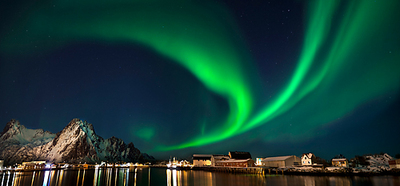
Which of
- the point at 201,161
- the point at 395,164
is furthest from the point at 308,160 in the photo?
the point at 201,161

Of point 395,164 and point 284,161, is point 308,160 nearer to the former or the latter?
point 284,161

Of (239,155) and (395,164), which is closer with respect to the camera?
(395,164)

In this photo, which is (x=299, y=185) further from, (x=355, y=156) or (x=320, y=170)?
(x=355, y=156)

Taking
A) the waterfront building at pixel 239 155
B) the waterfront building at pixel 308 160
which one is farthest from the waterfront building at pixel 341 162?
the waterfront building at pixel 239 155

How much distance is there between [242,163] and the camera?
8106 cm

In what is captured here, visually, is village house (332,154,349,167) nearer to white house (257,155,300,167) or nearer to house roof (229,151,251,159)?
white house (257,155,300,167)

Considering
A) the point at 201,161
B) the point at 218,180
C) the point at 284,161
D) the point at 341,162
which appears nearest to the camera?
the point at 218,180

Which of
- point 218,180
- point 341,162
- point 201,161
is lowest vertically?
point 218,180

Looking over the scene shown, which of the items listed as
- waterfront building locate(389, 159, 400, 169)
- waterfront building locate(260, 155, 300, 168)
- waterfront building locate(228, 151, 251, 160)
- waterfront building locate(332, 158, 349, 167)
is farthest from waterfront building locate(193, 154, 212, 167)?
waterfront building locate(389, 159, 400, 169)

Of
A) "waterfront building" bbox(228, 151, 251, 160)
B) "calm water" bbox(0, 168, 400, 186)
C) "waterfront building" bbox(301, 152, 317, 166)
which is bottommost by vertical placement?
"calm water" bbox(0, 168, 400, 186)

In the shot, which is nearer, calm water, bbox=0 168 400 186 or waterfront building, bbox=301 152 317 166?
calm water, bbox=0 168 400 186

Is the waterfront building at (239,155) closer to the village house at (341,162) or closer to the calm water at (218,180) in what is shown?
the village house at (341,162)

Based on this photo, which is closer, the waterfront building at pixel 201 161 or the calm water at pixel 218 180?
the calm water at pixel 218 180

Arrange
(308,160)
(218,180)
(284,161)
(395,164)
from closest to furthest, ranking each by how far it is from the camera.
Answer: (218,180) → (395,164) → (308,160) → (284,161)
